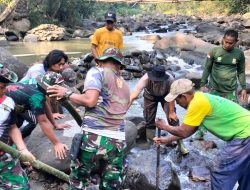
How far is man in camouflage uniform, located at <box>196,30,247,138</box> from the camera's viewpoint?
20.5 ft

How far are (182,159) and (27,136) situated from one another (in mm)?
2592

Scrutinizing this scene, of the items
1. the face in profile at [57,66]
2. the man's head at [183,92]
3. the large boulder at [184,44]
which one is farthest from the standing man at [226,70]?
the large boulder at [184,44]

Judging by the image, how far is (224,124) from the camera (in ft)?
12.1

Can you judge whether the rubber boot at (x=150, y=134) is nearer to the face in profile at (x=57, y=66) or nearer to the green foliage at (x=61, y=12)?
the face in profile at (x=57, y=66)

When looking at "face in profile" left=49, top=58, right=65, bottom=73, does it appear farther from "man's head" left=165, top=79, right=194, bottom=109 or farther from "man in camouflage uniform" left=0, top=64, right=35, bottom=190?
"man's head" left=165, top=79, right=194, bottom=109

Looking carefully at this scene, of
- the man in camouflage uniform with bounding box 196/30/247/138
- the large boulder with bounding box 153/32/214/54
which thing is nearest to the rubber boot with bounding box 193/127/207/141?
the man in camouflage uniform with bounding box 196/30/247/138

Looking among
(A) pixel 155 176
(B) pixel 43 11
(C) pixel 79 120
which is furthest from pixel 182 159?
(B) pixel 43 11

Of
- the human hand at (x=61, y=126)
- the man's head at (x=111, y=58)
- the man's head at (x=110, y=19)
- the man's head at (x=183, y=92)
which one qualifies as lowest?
the human hand at (x=61, y=126)

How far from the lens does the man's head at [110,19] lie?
7.45 metres

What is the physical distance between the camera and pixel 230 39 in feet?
19.6

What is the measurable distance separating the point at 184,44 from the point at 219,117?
16.9 meters

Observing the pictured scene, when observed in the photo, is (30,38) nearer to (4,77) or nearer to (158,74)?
(158,74)

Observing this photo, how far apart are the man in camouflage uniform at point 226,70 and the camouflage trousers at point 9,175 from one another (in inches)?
155

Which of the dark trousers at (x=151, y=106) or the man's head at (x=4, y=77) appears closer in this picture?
the man's head at (x=4, y=77)
